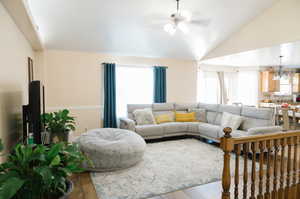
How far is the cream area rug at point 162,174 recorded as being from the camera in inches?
102

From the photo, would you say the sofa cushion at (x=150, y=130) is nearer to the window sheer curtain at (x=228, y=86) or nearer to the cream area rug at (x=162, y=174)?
the cream area rug at (x=162, y=174)

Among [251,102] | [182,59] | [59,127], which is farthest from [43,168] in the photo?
[251,102]

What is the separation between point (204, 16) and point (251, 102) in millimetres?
5277

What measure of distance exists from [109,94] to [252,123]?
363 centimetres

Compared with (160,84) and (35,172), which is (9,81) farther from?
(160,84)

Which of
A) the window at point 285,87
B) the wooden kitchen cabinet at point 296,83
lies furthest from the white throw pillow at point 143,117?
Result: the wooden kitchen cabinet at point 296,83

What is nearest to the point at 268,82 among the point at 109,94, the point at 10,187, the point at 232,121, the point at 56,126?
the point at 232,121

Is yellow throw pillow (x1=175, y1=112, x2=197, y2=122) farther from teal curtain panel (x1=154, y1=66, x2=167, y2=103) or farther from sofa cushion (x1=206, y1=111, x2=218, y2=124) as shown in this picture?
teal curtain panel (x1=154, y1=66, x2=167, y2=103)

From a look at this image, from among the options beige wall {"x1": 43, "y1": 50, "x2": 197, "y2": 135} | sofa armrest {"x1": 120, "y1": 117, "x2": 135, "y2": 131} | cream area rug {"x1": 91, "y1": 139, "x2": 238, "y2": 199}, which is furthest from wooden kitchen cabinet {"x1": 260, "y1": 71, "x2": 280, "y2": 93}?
sofa armrest {"x1": 120, "y1": 117, "x2": 135, "y2": 131}

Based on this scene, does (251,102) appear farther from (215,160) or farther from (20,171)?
(20,171)

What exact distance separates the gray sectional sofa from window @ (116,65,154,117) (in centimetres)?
46

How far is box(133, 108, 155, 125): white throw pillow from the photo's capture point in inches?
199

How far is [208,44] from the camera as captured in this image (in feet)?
17.7

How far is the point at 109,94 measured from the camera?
5363mm
